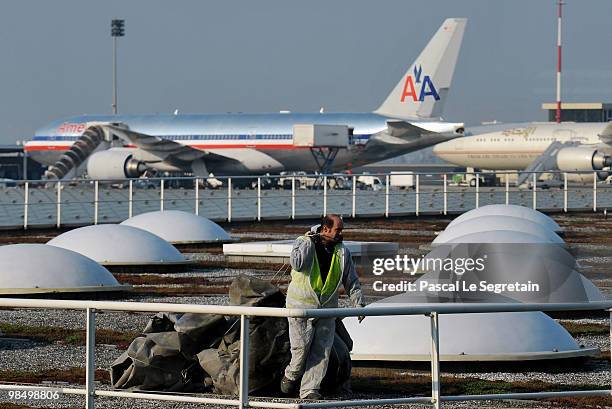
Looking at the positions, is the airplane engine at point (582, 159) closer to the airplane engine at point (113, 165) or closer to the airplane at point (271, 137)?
the airplane at point (271, 137)

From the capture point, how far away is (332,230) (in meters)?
12.6

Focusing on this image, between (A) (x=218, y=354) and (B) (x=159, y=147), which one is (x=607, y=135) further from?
(A) (x=218, y=354)

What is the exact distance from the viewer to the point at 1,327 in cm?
1866

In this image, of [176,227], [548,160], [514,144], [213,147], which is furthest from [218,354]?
[514,144]

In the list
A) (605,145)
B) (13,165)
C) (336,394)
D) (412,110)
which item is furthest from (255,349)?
(13,165)

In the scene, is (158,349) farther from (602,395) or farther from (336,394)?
(602,395)

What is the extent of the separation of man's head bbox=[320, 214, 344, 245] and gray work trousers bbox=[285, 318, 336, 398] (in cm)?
70

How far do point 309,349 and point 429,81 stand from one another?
67.1 metres

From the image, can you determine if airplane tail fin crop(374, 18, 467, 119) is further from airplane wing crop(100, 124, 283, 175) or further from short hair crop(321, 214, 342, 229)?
short hair crop(321, 214, 342, 229)

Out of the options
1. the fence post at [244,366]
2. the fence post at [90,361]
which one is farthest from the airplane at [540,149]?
the fence post at [244,366]

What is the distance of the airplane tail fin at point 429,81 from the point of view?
7856 cm

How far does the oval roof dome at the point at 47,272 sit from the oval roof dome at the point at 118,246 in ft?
14.8

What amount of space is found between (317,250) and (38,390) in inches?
104

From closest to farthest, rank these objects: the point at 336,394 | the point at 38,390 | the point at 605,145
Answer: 1. the point at 38,390
2. the point at 336,394
3. the point at 605,145
